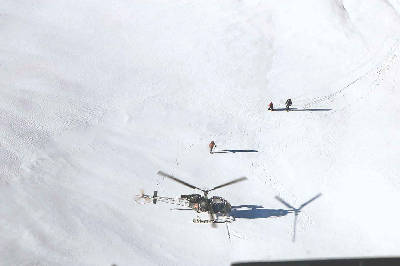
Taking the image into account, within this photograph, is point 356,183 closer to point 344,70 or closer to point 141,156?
point 344,70

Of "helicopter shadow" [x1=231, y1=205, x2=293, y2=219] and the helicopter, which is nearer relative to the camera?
the helicopter

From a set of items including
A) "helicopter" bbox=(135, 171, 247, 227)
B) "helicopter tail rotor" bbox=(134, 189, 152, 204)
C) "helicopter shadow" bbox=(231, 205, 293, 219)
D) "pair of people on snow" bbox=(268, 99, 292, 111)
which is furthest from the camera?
"pair of people on snow" bbox=(268, 99, 292, 111)

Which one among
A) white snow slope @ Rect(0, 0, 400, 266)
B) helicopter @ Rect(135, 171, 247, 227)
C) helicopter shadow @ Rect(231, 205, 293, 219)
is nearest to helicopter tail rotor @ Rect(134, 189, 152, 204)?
helicopter @ Rect(135, 171, 247, 227)

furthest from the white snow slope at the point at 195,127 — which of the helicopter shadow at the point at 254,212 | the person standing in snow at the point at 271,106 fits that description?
the person standing in snow at the point at 271,106

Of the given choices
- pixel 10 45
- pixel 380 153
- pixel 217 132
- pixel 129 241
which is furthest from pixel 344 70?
pixel 10 45

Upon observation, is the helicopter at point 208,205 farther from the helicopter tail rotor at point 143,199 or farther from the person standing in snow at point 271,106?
the person standing in snow at point 271,106

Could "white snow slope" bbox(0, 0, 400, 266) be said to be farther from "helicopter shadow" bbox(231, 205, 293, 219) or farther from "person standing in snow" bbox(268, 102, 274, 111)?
"person standing in snow" bbox(268, 102, 274, 111)
